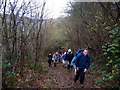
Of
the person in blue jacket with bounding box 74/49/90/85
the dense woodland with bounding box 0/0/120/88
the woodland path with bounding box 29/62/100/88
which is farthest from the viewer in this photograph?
the woodland path with bounding box 29/62/100/88

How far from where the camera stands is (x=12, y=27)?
617cm

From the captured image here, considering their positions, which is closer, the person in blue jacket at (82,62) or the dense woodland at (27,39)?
the dense woodland at (27,39)

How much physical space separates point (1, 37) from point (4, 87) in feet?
7.39

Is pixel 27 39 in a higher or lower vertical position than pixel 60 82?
higher

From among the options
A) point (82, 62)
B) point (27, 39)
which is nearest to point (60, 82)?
point (82, 62)

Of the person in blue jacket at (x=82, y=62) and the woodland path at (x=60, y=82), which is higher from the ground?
→ the person in blue jacket at (x=82, y=62)

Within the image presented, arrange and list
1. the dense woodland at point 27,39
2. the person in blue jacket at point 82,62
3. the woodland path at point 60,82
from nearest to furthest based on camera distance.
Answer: the dense woodland at point 27,39 < the person in blue jacket at point 82,62 < the woodland path at point 60,82

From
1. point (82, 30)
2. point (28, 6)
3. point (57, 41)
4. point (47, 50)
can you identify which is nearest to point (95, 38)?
point (82, 30)

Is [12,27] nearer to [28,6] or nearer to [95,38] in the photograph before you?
[28,6]

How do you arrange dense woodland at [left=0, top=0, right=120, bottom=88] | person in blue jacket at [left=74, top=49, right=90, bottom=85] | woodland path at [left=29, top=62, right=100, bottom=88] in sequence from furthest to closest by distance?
woodland path at [left=29, top=62, right=100, bottom=88] → person in blue jacket at [left=74, top=49, right=90, bottom=85] → dense woodland at [left=0, top=0, right=120, bottom=88]

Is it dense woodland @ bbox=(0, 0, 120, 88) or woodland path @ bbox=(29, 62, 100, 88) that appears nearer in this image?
dense woodland @ bbox=(0, 0, 120, 88)

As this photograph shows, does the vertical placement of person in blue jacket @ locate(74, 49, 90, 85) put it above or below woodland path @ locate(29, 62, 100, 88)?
above

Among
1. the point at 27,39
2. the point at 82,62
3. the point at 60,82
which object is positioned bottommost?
the point at 60,82

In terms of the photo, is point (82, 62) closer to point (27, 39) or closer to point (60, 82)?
point (60, 82)
